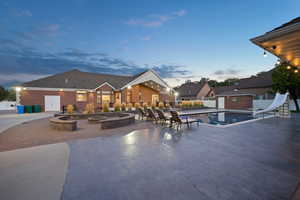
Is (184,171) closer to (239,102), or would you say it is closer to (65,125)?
(65,125)

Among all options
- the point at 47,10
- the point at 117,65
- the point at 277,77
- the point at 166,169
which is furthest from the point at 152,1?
the point at 117,65

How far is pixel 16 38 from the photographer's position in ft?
64.4

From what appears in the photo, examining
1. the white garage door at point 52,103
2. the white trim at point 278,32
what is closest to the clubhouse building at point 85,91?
the white garage door at point 52,103

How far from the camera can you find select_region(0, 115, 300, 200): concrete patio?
88.0 inches

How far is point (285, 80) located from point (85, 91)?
26098 millimetres

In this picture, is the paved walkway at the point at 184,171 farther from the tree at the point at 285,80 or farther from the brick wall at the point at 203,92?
the brick wall at the point at 203,92

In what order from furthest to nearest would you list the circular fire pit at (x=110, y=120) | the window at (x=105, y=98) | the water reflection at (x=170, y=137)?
the window at (x=105, y=98)
the circular fire pit at (x=110, y=120)
the water reflection at (x=170, y=137)

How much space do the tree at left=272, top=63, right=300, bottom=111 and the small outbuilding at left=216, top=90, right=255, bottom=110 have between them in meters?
3.58

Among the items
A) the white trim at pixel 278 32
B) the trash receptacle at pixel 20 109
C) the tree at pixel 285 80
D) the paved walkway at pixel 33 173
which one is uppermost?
the tree at pixel 285 80

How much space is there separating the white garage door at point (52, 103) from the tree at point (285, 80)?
1103 inches

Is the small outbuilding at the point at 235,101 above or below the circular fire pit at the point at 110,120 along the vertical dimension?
above

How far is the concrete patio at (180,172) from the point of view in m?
2.24

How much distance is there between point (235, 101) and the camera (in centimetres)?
2130

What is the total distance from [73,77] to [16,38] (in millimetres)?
10325
